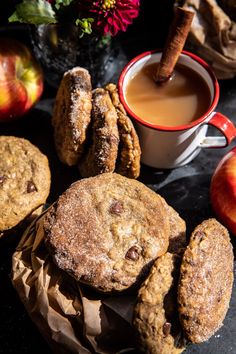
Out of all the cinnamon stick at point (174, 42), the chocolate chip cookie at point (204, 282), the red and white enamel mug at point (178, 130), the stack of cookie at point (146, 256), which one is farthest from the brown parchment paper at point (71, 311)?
the cinnamon stick at point (174, 42)

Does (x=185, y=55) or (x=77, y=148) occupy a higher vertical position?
(x=185, y=55)

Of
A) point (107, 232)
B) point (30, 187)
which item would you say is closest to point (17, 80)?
point (30, 187)

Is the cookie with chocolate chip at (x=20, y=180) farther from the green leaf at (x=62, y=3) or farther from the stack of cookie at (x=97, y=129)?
the green leaf at (x=62, y=3)

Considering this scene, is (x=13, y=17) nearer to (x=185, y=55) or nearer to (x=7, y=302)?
(x=185, y=55)

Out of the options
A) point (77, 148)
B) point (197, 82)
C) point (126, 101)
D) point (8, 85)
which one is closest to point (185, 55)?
point (197, 82)

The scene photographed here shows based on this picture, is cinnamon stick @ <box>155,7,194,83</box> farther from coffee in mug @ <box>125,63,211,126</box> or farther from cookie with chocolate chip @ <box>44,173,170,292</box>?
cookie with chocolate chip @ <box>44,173,170,292</box>

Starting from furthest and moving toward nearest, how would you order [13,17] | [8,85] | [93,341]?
1. [8,85]
2. [13,17]
3. [93,341]

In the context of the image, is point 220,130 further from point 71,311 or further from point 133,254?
point 71,311
